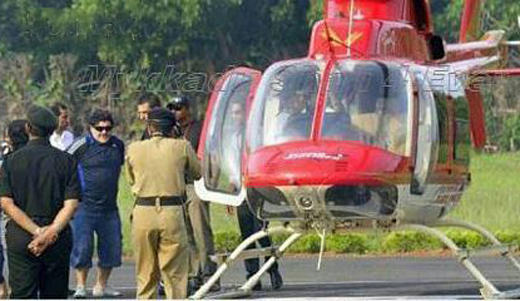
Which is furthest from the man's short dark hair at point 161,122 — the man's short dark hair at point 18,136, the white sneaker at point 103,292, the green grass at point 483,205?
the green grass at point 483,205

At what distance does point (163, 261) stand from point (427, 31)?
428 centimetres

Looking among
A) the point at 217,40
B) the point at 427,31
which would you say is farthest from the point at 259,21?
the point at 427,31

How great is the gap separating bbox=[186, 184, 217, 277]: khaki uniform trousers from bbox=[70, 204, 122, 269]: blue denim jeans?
2.58 ft

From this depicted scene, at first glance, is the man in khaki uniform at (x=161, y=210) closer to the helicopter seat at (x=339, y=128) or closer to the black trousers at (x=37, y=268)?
the helicopter seat at (x=339, y=128)

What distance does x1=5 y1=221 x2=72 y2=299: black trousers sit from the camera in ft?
38.5

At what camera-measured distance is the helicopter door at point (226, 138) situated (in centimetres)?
1527

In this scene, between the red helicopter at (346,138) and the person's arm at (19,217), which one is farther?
the red helicopter at (346,138)

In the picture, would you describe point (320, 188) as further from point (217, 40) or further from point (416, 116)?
point (217, 40)

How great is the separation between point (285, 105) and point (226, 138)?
1.19 meters

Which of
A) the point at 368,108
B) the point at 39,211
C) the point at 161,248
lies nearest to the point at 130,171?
the point at 161,248

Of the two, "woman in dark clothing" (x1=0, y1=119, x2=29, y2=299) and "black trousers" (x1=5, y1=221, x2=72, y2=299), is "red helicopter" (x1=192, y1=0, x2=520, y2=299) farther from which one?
"black trousers" (x1=5, y1=221, x2=72, y2=299)

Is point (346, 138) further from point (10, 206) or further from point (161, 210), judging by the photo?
point (10, 206)

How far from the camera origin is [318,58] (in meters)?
Answer: 15.0

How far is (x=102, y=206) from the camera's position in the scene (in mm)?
16516
